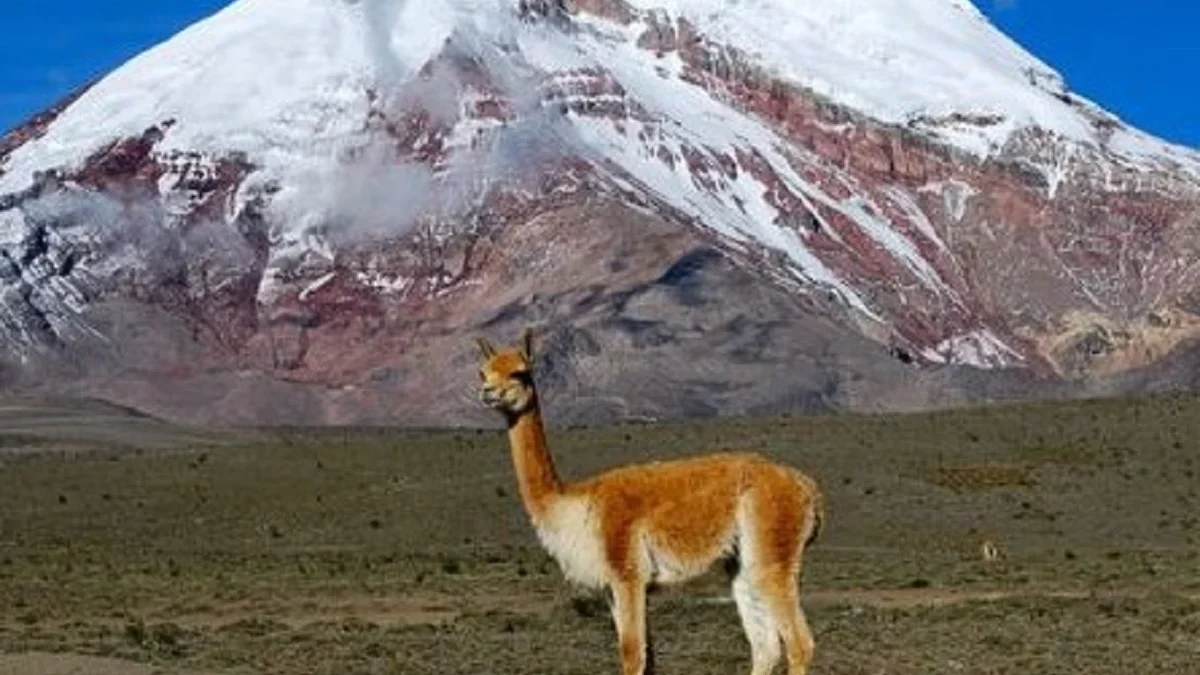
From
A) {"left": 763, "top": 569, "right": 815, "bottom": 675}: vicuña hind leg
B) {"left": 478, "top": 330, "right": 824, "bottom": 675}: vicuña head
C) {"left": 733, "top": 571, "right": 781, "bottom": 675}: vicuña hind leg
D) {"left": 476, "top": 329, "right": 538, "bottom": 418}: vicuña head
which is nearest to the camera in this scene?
{"left": 476, "top": 329, "right": 538, "bottom": 418}: vicuña head

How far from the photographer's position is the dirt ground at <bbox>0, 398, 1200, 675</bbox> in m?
27.0

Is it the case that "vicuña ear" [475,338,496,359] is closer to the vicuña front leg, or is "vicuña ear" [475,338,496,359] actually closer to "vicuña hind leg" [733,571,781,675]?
the vicuña front leg

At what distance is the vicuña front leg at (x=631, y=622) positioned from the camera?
1683 cm

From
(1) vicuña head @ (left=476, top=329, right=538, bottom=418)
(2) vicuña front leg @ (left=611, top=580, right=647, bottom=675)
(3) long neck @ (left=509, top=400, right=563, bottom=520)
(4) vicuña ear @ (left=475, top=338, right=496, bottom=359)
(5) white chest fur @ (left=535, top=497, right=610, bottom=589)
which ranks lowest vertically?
(2) vicuña front leg @ (left=611, top=580, right=647, bottom=675)

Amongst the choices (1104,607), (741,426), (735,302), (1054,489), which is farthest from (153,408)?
(1104,607)

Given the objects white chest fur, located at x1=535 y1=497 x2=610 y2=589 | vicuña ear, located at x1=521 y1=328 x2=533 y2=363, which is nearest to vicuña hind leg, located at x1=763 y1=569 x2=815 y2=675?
white chest fur, located at x1=535 y1=497 x2=610 y2=589

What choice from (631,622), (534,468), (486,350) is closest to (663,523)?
(631,622)

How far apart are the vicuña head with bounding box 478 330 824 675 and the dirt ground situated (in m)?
1.00

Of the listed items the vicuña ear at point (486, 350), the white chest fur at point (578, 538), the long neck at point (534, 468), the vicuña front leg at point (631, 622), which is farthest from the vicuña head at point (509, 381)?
the vicuña front leg at point (631, 622)

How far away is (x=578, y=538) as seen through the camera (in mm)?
17031

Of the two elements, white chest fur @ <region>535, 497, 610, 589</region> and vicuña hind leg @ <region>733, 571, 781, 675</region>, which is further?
vicuña hind leg @ <region>733, 571, 781, 675</region>

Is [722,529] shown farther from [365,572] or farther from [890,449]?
[890,449]

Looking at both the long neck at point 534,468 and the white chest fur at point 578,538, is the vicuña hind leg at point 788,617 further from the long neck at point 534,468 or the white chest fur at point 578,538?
the long neck at point 534,468

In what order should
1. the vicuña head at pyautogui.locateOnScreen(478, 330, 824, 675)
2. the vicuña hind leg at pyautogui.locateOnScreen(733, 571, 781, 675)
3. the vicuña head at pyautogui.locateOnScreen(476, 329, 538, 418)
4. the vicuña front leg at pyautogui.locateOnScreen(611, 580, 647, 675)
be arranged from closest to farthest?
the vicuña head at pyautogui.locateOnScreen(476, 329, 538, 418), the vicuña front leg at pyautogui.locateOnScreen(611, 580, 647, 675), the vicuña head at pyautogui.locateOnScreen(478, 330, 824, 675), the vicuña hind leg at pyautogui.locateOnScreen(733, 571, 781, 675)
